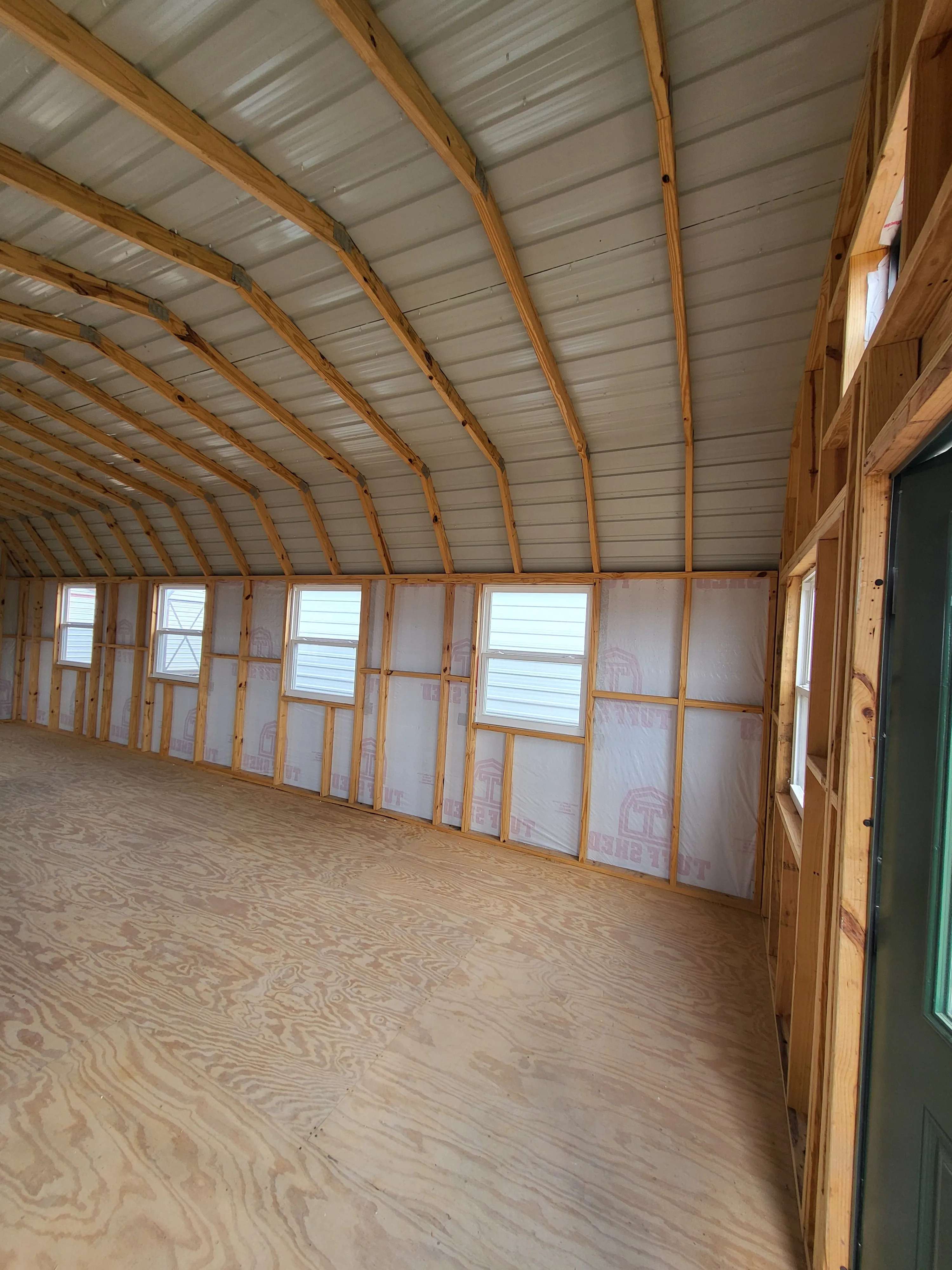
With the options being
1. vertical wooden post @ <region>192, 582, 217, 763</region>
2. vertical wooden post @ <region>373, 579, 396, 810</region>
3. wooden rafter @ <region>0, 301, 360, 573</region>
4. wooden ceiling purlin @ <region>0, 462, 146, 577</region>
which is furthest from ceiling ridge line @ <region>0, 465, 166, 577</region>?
vertical wooden post @ <region>373, 579, 396, 810</region>

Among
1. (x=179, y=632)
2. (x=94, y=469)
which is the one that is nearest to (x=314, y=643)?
(x=179, y=632)

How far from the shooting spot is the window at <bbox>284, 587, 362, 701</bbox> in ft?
21.1

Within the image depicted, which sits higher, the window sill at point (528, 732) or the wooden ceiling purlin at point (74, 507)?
the wooden ceiling purlin at point (74, 507)

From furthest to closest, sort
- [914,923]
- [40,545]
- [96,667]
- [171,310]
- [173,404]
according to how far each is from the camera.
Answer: [40,545] → [96,667] → [173,404] → [171,310] → [914,923]

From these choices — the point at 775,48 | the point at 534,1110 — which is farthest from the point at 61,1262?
the point at 775,48

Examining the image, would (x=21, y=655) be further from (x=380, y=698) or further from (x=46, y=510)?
(x=380, y=698)

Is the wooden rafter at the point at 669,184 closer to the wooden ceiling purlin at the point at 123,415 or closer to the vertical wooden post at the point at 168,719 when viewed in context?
the wooden ceiling purlin at the point at 123,415

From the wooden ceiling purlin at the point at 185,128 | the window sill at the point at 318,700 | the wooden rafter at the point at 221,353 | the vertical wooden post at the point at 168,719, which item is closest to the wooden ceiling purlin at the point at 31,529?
the vertical wooden post at the point at 168,719

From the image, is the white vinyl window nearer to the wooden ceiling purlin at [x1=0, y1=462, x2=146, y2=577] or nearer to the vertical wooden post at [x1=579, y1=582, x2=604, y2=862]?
the vertical wooden post at [x1=579, y1=582, x2=604, y2=862]

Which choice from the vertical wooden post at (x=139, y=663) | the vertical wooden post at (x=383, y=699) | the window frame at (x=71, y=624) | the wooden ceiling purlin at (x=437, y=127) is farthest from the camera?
the window frame at (x=71, y=624)

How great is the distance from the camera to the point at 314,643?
667 centimetres

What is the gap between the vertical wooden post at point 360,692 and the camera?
20.4 ft

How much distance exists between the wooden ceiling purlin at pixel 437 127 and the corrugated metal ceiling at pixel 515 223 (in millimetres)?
63

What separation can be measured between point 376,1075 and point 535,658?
3.56 metres
